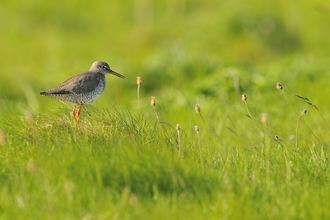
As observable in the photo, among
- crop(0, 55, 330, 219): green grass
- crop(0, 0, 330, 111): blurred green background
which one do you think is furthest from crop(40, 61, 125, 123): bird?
crop(0, 0, 330, 111): blurred green background

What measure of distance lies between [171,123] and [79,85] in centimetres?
331

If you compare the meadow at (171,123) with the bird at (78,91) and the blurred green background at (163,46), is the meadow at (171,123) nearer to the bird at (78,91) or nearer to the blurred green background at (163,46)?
the blurred green background at (163,46)

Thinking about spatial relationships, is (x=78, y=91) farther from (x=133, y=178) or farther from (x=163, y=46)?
(x=163, y=46)

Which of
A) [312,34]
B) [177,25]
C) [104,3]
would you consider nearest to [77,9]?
[104,3]

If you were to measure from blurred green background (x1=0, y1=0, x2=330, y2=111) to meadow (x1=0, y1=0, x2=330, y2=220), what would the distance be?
54mm

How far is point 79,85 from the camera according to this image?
386 centimetres

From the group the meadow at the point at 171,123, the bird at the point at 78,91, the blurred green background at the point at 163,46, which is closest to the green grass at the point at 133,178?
the meadow at the point at 171,123

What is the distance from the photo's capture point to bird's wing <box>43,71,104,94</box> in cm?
384

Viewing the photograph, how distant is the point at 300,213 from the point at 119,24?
668 inches

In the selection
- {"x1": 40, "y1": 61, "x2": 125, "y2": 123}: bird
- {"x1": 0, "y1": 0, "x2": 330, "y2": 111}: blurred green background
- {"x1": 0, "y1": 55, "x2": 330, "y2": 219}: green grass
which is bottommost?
{"x1": 0, "y1": 55, "x2": 330, "y2": 219}: green grass

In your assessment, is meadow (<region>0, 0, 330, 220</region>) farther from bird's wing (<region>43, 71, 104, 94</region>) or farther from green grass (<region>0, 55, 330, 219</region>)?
bird's wing (<region>43, 71, 104, 94</region>)

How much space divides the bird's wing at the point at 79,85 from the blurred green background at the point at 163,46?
107 inches

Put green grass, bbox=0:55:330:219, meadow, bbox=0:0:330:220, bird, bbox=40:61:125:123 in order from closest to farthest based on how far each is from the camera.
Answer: green grass, bbox=0:55:330:219
meadow, bbox=0:0:330:220
bird, bbox=40:61:125:123

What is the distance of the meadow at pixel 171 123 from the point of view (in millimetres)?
2822
